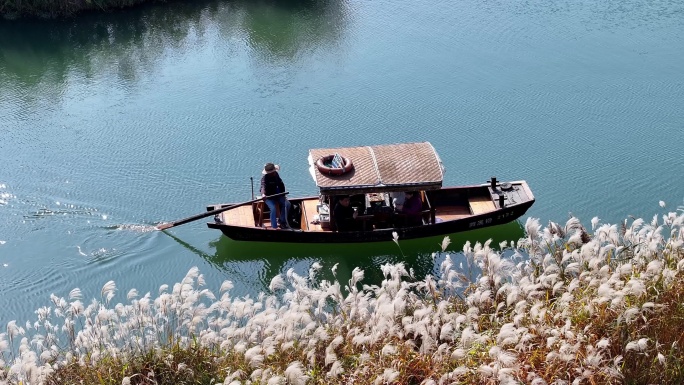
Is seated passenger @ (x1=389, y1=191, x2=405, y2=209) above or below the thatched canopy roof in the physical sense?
below

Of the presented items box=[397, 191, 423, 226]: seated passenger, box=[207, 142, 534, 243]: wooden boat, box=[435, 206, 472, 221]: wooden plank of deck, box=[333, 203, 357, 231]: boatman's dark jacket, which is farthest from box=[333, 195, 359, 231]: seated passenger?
box=[435, 206, 472, 221]: wooden plank of deck

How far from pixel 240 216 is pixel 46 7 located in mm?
16805

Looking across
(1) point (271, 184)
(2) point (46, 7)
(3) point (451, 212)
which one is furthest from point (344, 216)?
(2) point (46, 7)

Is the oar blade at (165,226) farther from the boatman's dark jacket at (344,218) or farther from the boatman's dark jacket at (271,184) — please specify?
the boatman's dark jacket at (344,218)

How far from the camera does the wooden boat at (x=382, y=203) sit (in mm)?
16188

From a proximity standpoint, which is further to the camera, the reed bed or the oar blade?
the oar blade

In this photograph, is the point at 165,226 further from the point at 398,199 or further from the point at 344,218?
the point at 398,199

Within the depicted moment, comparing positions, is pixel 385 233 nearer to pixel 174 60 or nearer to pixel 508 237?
pixel 508 237

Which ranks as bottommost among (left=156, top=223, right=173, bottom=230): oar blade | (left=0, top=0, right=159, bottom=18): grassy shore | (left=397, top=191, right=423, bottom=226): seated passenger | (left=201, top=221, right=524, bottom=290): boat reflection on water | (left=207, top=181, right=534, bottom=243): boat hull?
(left=201, top=221, right=524, bottom=290): boat reflection on water

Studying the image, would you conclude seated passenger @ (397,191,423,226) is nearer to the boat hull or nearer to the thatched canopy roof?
the boat hull

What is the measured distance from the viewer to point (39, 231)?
1798cm

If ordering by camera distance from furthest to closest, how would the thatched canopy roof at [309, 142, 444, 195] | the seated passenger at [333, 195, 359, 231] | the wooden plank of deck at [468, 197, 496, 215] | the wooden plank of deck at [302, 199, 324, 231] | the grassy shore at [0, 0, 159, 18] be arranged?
the grassy shore at [0, 0, 159, 18]
the wooden plank of deck at [468, 197, 496, 215]
the wooden plank of deck at [302, 199, 324, 231]
the seated passenger at [333, 195, 359, 231]
the thatched canopy roof at [309, 142, 444, 195]

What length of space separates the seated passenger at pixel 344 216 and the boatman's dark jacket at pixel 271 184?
114 cm

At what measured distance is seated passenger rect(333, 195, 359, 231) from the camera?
663 inches
